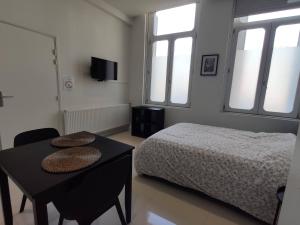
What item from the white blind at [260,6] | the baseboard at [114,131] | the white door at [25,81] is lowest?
the baseboard at [114,131]

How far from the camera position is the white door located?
2.19 meters

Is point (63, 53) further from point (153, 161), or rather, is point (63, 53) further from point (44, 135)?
point (153, 161)

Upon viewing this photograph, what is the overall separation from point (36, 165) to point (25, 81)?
6.19 ft

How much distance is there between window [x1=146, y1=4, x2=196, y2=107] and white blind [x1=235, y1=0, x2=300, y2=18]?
875mm

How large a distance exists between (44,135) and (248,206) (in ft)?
7.16

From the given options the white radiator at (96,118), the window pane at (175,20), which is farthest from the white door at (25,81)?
the window pane at (175,20)

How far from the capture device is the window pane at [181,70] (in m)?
3.61

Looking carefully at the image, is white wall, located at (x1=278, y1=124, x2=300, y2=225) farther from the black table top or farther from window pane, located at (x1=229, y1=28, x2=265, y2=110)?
window pane, located at (x1=229, y1=28, x2=265, y2=110)

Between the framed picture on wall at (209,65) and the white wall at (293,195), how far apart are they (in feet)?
8.87

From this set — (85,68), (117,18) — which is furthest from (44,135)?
(117,18)

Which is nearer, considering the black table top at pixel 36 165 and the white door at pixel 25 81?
the black table top at pixel 36 165

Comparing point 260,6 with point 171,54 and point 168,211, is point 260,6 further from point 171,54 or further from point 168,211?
point 168,211

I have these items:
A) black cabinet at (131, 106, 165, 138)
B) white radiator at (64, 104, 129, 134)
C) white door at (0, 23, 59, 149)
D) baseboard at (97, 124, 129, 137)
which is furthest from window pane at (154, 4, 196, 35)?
baseboard at (97, 124, 129, 137)

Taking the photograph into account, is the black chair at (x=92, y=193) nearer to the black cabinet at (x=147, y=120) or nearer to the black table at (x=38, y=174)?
the black table at (x=38, y=174)
